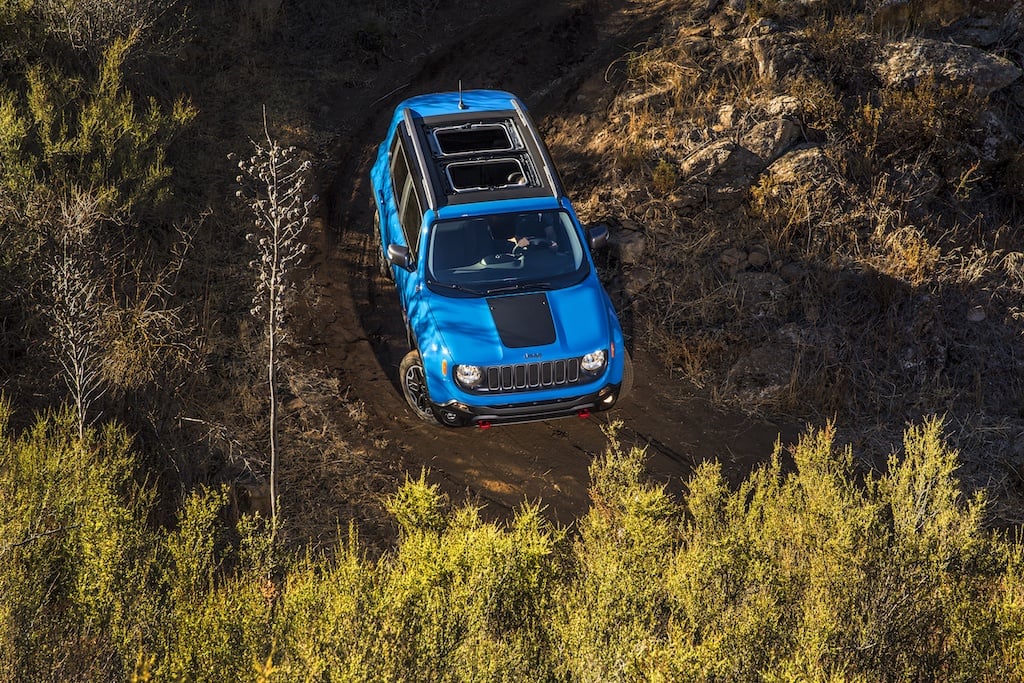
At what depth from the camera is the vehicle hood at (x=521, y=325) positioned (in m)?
9.54

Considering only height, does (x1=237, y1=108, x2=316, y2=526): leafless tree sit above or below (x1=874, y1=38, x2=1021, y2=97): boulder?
above

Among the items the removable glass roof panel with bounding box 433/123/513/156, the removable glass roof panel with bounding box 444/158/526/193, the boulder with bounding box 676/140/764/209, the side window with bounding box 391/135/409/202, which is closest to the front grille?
the removable glass roof panel with bounding box 444/158/526/193

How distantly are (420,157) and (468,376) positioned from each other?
2918mm

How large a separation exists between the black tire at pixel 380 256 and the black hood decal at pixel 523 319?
268cm

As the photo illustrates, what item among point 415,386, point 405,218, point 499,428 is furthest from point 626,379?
point 405,218

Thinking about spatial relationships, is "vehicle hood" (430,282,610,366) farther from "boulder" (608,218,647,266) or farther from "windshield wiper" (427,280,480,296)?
"boulder" (608,218,647,266)

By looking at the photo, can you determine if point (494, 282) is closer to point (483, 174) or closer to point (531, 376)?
point (531, 376)

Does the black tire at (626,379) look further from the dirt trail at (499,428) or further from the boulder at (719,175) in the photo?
the boulder at (719,175)

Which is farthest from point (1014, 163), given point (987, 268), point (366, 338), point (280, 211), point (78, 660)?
point (78, 660)

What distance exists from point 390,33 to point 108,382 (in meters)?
10.4

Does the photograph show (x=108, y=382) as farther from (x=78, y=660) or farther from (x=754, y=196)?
(x=754, y=196)

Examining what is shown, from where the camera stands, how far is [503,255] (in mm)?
10297

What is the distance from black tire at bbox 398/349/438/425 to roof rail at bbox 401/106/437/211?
1.67m

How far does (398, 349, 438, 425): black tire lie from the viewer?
10.1 meters
